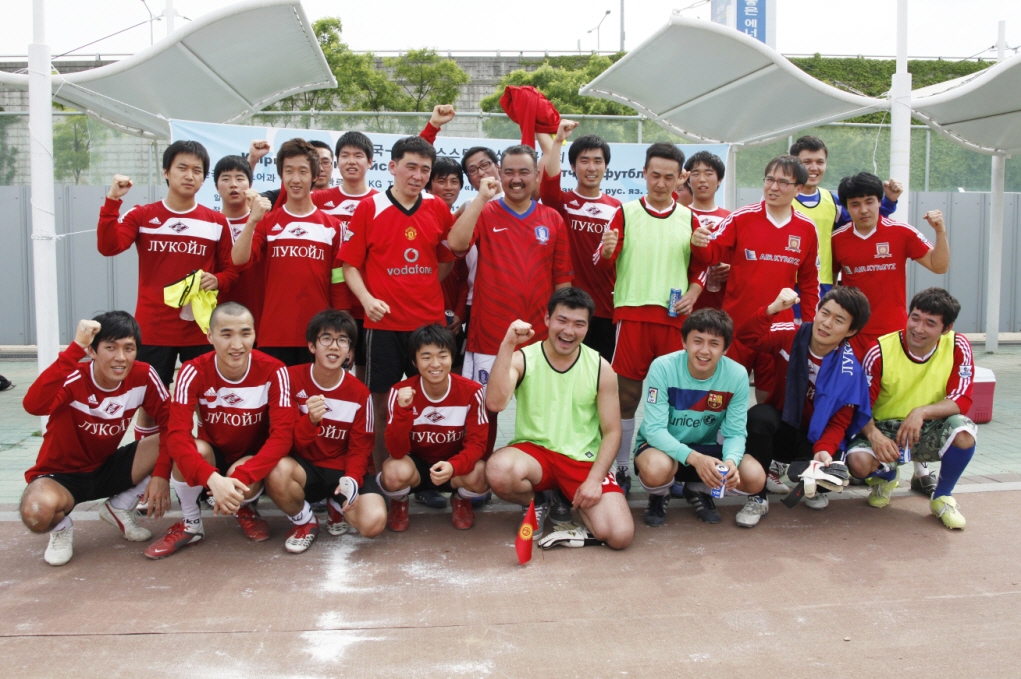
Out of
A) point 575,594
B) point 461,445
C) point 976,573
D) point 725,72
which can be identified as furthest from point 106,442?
point 725,72

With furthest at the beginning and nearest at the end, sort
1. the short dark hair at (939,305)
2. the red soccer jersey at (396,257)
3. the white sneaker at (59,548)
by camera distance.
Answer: the red soccer jersey at (396,257), the short dark hair at (939,305), the white sneaker at (59,548)

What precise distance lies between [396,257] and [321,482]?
1274mm

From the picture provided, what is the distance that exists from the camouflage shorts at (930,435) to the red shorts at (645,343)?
1099 mm

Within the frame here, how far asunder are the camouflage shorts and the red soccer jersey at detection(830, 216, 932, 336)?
0.83 metres

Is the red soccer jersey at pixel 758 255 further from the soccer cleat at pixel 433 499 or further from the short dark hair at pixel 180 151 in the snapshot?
the short dark hair at pixel 180 151

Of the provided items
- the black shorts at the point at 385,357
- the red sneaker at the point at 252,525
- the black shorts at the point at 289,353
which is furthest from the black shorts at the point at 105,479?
the black shorts at the point at 385,357

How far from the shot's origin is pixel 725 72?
7250mm

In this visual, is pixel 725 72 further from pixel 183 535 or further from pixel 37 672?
pixel 37 672

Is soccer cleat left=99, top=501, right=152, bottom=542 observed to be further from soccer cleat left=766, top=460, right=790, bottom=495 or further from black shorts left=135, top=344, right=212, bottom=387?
soccer cleat left=766, top=460, right=790, bottom=495

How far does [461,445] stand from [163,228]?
6.72ft

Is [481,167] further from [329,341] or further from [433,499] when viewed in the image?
[433,499]

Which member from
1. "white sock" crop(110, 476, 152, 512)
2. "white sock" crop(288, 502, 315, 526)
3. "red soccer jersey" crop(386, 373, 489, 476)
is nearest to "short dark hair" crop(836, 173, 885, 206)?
"red soccer jersey" crop(386, 373, 489, 476)

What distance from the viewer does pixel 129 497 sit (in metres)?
3.92

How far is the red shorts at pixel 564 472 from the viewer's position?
3998 mm
